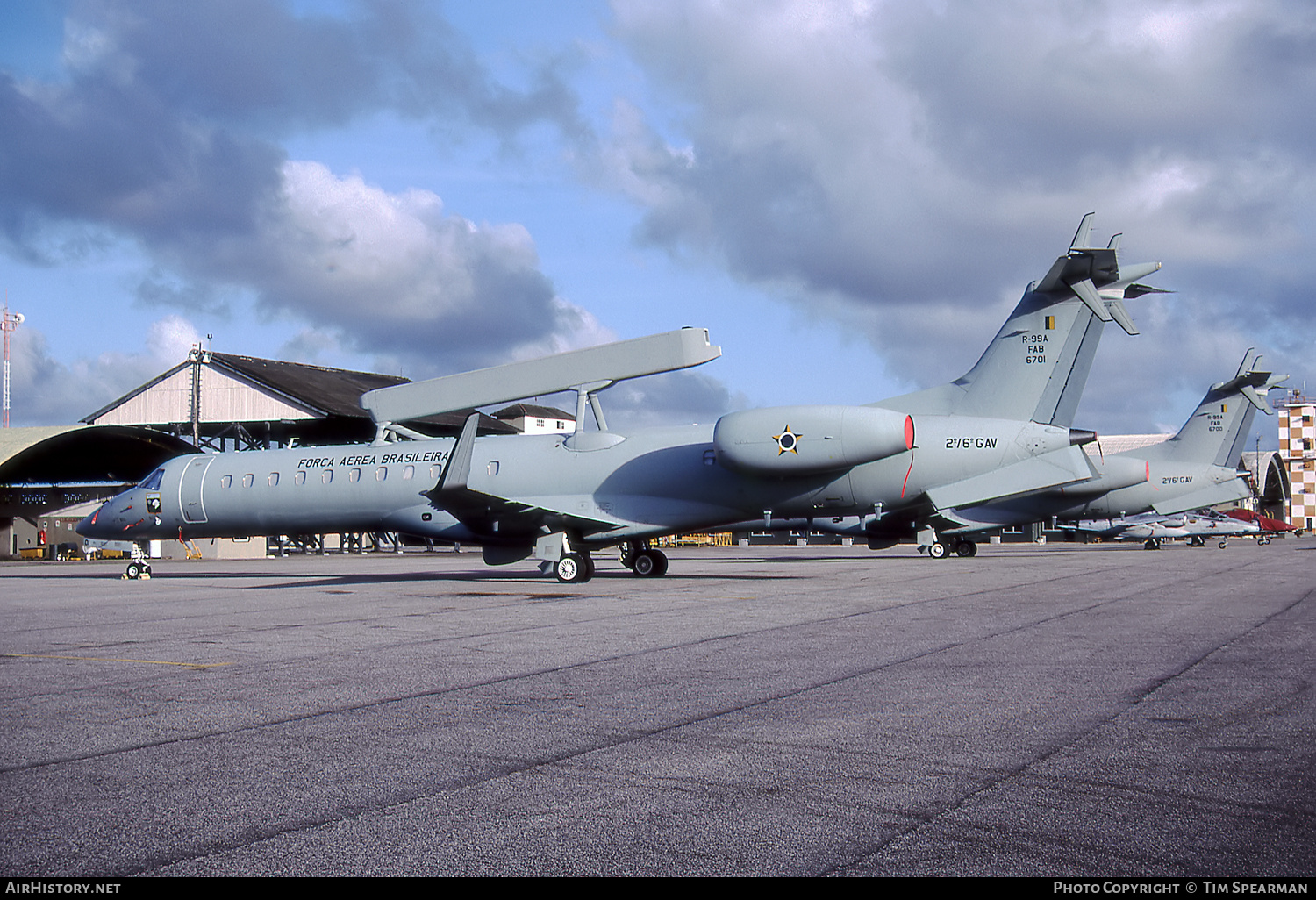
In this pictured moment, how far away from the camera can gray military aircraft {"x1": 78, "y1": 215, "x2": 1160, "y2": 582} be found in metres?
21.5

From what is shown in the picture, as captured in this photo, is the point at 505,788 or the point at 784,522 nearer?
the point at 505,788

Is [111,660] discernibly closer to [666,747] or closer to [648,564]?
[666,747]

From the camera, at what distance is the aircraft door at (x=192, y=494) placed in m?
27.4

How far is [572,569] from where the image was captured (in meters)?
22.9

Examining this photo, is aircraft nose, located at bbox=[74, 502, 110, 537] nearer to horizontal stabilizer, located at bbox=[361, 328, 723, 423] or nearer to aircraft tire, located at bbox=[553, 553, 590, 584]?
horizontal stabilizer, located at bbox=[361, 328, 723, 423]

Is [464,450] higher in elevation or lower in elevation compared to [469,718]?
higher

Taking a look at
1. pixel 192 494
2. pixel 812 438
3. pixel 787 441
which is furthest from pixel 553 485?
pixel 192 494

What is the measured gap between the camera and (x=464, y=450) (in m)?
21.5

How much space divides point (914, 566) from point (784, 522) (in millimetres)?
6458

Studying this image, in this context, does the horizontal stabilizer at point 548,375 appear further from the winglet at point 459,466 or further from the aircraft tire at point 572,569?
the winglet at point 459,466

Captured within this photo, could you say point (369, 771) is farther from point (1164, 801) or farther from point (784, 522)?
point (784, 522)

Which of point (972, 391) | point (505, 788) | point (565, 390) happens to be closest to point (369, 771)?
point (505, 788)

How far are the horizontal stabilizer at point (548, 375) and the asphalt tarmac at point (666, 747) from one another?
13560mm

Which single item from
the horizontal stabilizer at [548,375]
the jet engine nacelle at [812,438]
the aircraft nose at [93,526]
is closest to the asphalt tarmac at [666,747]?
the jet engine nacelle at [812,438]
